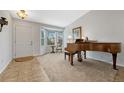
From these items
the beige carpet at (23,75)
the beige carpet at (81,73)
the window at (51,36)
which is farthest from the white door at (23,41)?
the beige carpet at (81,73)

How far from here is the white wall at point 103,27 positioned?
4.49 m

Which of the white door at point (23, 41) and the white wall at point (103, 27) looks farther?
the white door at point (23, 41)

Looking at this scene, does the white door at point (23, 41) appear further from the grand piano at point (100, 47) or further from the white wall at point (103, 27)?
the grand piano at point (100, 47)

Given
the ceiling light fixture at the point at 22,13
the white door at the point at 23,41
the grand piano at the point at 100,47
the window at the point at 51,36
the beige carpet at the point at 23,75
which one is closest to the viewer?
the beige carpet at the point at 23,75

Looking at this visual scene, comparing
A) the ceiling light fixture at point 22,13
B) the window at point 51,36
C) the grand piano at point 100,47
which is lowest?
the grand piano at point 100,47

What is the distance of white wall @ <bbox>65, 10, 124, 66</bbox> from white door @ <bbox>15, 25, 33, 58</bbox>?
2376 mm

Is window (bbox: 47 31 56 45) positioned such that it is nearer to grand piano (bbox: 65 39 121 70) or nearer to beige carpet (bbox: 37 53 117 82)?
grand piano (bbox: 65 39 121 70)

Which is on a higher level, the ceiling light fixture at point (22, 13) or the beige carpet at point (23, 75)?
the ceiling light fixture at point (22, 13)

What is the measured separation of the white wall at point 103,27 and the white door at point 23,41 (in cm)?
238

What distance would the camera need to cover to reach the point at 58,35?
20.8 ft

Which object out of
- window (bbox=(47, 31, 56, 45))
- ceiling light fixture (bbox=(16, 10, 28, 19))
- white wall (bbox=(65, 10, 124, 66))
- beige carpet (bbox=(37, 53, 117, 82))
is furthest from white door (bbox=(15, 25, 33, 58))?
beige carpet (bbox=(37, 53, 117, 82))

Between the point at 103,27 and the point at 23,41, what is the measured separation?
4.36m
